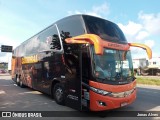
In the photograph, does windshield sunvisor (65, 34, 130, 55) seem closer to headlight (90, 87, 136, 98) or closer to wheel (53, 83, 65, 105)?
headlight (90, 87, 136, 98)

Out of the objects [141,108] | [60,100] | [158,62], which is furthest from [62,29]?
[158,62]

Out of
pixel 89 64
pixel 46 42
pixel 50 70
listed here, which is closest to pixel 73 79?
pixel 89 64

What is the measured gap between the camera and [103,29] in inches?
370

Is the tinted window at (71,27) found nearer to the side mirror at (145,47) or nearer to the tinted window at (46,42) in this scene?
the tinted window at (46,42)

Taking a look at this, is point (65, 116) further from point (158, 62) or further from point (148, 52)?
point (158, 62)

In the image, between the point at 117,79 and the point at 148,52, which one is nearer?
the point at 117,79

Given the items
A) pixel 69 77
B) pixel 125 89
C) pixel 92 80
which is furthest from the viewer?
pixel 69 77

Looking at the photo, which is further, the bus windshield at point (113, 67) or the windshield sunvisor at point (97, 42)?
the bus windshield at point (113, 67)

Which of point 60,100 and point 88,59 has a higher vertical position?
point 88,59

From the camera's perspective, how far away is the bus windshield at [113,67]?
825 centimetres

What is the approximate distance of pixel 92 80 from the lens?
26.6ft

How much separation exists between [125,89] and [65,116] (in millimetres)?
2444

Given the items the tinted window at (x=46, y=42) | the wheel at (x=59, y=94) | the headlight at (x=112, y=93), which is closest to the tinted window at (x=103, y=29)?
the tinted window at (x=46, y=42)

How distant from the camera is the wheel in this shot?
10222mm
